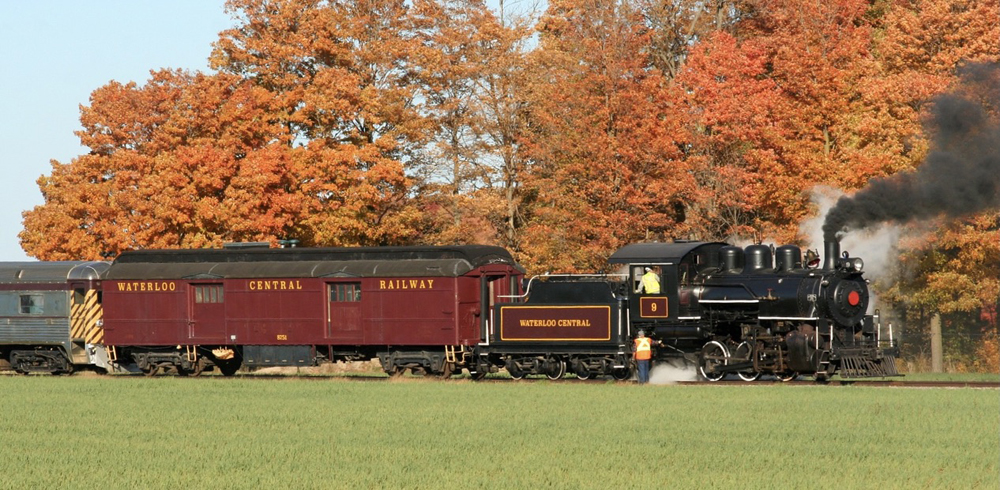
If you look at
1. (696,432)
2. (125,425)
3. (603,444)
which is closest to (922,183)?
(696,432)

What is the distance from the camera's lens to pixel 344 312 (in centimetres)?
3212

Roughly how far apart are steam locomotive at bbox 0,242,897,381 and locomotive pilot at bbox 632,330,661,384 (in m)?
0.79

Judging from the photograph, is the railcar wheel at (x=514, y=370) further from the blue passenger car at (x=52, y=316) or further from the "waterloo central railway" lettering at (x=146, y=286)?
the blue passenger car at (x=52, y=316)

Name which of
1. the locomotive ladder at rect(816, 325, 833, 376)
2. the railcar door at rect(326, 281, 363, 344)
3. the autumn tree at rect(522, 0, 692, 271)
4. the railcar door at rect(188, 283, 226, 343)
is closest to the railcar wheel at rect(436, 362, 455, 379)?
the railcar door at rect(326, 281, 363, 344)

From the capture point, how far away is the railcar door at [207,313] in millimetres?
33469

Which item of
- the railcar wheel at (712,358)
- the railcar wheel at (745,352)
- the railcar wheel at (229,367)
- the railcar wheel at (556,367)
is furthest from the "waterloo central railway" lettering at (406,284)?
the railcar wheel at (745,352)

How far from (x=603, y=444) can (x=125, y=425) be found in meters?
8.27

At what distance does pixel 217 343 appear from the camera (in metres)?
33.5

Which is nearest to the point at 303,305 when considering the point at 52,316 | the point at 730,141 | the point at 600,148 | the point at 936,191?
the point at 52,316

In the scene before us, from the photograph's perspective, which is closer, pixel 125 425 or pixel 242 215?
pixel 125 425

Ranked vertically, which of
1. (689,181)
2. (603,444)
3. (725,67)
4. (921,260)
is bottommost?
(603,444)

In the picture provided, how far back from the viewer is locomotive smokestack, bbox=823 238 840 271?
28047 millimetres

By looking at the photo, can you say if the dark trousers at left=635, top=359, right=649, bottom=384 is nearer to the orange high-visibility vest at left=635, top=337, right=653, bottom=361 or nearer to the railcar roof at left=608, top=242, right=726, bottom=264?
the orange high-visibility vest at left=635, top=337, right=653, bottom=361

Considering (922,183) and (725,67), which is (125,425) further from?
(725,67)
